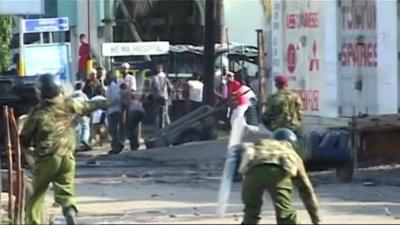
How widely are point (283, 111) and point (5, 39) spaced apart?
15760mm

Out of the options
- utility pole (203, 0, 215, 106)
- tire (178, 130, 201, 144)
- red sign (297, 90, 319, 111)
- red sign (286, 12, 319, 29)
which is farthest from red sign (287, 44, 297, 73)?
utility pole (203, 0, 215, 106)

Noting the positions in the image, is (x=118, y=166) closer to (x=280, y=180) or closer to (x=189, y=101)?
(x=189, y=101)

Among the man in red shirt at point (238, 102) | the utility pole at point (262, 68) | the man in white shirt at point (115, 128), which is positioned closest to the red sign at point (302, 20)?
the utility pole at point (262, 68)

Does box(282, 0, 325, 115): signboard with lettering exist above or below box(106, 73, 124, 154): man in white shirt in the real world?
above

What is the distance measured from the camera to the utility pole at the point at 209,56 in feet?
103

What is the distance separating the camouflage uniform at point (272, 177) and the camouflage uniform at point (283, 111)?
6.28 metres

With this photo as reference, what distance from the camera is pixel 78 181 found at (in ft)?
69.2

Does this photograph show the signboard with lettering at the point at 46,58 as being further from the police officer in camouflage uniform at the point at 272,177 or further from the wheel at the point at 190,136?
the police officer in camouflage uniform at the point at 272,177

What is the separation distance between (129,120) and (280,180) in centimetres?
1547

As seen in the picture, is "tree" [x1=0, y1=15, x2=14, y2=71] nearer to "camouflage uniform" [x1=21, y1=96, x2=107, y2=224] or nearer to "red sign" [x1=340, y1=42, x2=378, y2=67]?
"red sign" [x1=340, y1=42, x2=378, y2=67]

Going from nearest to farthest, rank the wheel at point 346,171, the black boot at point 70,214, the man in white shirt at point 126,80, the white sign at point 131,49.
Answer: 1. the black boot at point 70,214
2. the wheel at point 346,171
3. the man in white shirt at point 126,80
4. the white sign at point 131,49

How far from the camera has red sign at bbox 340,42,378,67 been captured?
21.3 metres

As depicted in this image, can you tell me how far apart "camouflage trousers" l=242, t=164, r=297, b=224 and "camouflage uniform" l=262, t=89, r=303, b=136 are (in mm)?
6276

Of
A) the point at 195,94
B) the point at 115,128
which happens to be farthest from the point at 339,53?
the point at 195,94
